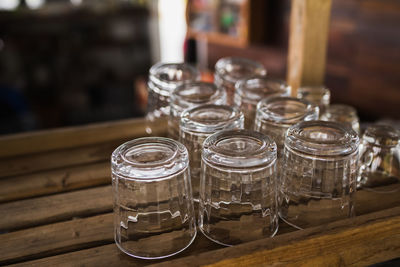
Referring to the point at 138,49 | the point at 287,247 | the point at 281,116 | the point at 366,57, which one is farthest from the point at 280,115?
the point at 138,49

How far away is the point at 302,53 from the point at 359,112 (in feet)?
4.93

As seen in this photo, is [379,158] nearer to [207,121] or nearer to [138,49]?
[207,121]

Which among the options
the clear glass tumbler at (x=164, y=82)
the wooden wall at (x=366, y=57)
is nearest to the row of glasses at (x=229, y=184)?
the clear glass tumbler at (x=164, y=82)

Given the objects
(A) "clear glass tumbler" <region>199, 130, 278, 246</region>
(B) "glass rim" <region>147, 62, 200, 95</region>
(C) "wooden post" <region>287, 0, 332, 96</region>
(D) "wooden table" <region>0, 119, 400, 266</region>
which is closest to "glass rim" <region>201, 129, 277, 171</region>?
(A) "clear glass tumbler" <region>199, 130, 278, 246</region>

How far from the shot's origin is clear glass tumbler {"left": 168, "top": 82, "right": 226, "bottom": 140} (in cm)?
76

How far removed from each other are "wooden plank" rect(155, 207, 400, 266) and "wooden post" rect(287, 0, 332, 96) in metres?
0.45

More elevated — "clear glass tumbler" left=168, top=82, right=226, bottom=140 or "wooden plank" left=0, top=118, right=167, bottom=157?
"clear glass tumbler" left=168, top=82, right=226, bottom=140

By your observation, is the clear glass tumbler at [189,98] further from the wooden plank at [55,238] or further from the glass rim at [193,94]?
the wooden plank at [55,238]

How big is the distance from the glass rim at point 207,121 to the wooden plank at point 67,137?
0.78 feet

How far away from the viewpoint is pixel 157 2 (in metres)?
4.17

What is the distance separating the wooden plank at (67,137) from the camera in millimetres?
868

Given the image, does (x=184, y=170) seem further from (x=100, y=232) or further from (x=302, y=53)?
(x=302, y=53)

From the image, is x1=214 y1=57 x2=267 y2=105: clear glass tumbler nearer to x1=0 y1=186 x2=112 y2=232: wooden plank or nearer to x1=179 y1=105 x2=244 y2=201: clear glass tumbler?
x1=179 y1=105 x2=244 y2=201: clear glass tumbler

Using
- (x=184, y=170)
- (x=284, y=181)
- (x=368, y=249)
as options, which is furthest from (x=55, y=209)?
(x=368, y=249)
